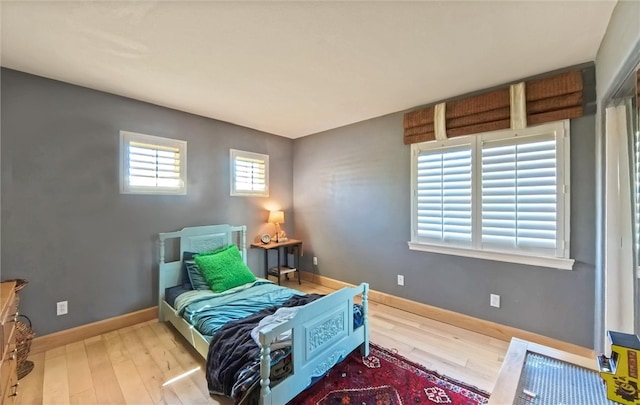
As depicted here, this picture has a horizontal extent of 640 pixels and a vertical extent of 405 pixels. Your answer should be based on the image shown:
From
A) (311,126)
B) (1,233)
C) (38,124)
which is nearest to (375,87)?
(311,126)

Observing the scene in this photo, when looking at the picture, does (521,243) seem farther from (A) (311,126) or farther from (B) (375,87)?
(A) (311,126)

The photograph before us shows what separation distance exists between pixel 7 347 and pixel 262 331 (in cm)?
153

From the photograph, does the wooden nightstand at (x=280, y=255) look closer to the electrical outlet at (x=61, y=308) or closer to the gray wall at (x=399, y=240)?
the gray wall at (x=399, y=240)

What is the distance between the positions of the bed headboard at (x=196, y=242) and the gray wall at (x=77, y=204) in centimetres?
13

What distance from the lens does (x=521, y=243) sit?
2.37 metres

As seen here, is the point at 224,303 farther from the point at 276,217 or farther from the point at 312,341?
the point at 276,217

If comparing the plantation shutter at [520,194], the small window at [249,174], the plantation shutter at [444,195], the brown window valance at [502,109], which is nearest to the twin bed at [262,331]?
the small window at [249,174]

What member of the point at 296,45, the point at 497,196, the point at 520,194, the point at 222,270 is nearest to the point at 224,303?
the point at 222,270

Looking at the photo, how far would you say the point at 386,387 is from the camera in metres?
1.82

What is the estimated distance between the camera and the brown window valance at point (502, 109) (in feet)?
6.88

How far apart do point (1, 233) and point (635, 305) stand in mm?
4603

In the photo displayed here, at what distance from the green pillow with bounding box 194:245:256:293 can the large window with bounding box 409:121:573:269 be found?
204cm

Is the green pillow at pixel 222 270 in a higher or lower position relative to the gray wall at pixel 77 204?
lower

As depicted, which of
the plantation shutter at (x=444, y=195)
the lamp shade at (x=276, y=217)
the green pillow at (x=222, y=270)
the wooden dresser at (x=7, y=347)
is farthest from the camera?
the lamp shade at (x=276, y=217)
